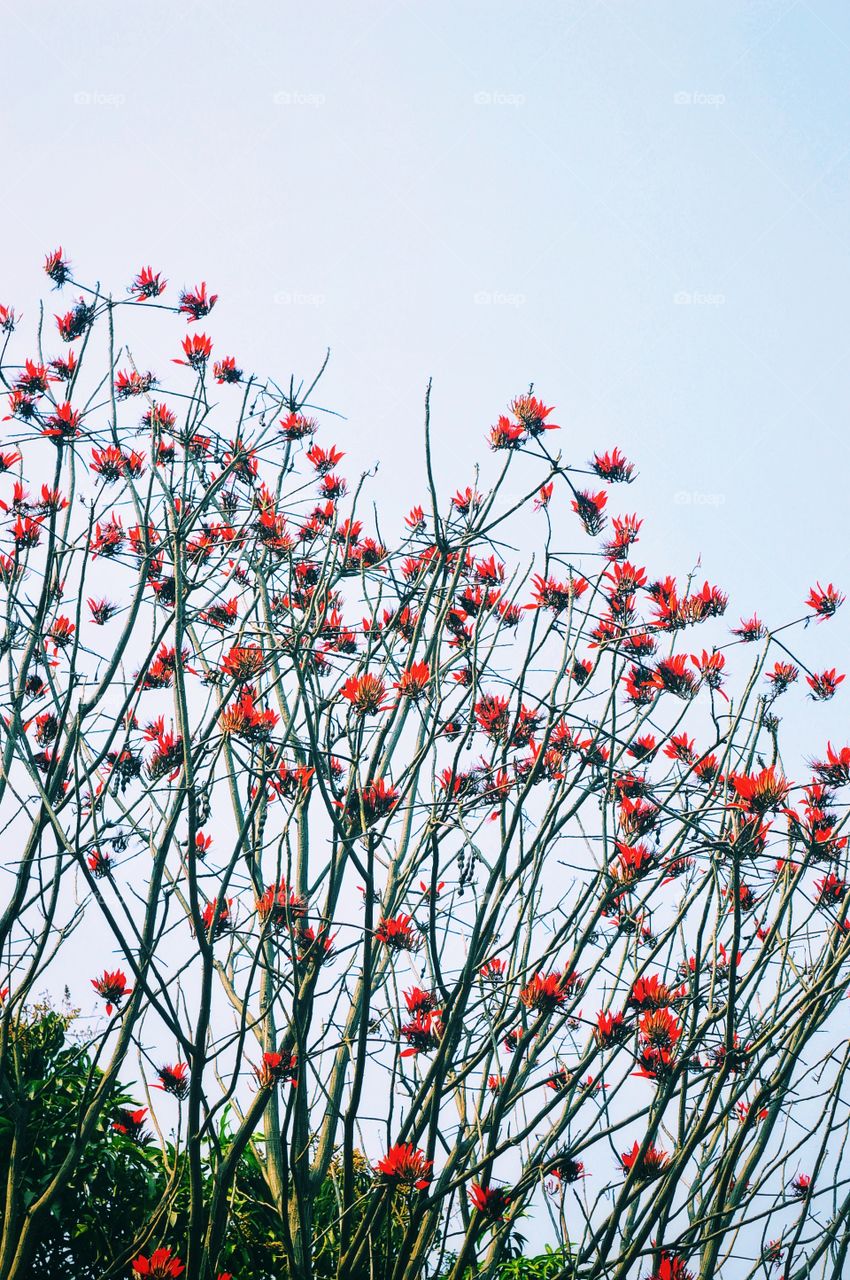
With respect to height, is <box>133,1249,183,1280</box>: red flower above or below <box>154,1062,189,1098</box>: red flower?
below

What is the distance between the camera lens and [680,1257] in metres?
2.73

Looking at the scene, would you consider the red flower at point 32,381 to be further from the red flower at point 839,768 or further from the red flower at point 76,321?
the red flower at point 839,768

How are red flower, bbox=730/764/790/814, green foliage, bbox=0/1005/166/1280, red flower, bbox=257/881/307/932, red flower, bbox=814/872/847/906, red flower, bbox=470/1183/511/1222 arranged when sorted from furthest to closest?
1. green foliage, bbox=0/1005/166/1280
2. red flower, bbox=814/872/847/906
3. red flower, bbox=257/881/307/932
4. red flower, bbox=470/1183/511/1222
5. red flower, bbox=730/764/790/814

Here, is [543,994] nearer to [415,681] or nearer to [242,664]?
[415,681]

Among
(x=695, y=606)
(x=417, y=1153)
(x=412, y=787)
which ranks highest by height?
(x=695, y=606)

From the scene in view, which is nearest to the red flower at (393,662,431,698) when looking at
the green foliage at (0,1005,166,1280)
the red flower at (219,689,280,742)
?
the red flower at (219,689,280,742)

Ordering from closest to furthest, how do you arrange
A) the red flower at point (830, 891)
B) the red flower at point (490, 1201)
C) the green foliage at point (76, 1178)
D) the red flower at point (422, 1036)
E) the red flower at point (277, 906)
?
the red flower at point (490, 1201), the red flower at point (277, 906), the red flower at point (422, 1036), the red flower at point (830, 891), the green foliage at point (76, 1178)

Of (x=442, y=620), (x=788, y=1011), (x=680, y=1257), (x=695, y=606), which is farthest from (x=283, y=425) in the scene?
(x=680, y=1257)

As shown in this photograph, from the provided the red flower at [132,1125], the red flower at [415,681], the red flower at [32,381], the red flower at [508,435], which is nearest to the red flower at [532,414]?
the red flower at [508,435]

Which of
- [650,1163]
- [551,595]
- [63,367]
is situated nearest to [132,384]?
[63,367]

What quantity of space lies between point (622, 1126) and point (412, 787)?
112 cm

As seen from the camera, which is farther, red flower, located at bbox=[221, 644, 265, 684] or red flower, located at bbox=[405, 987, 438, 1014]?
red flower, located at bbox=[405, 987, 438, 1014]

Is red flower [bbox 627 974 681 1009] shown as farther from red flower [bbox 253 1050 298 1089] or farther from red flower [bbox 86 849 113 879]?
red flower [bbox 86 849 113 879]

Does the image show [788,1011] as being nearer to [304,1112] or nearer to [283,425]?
[304,1112]
